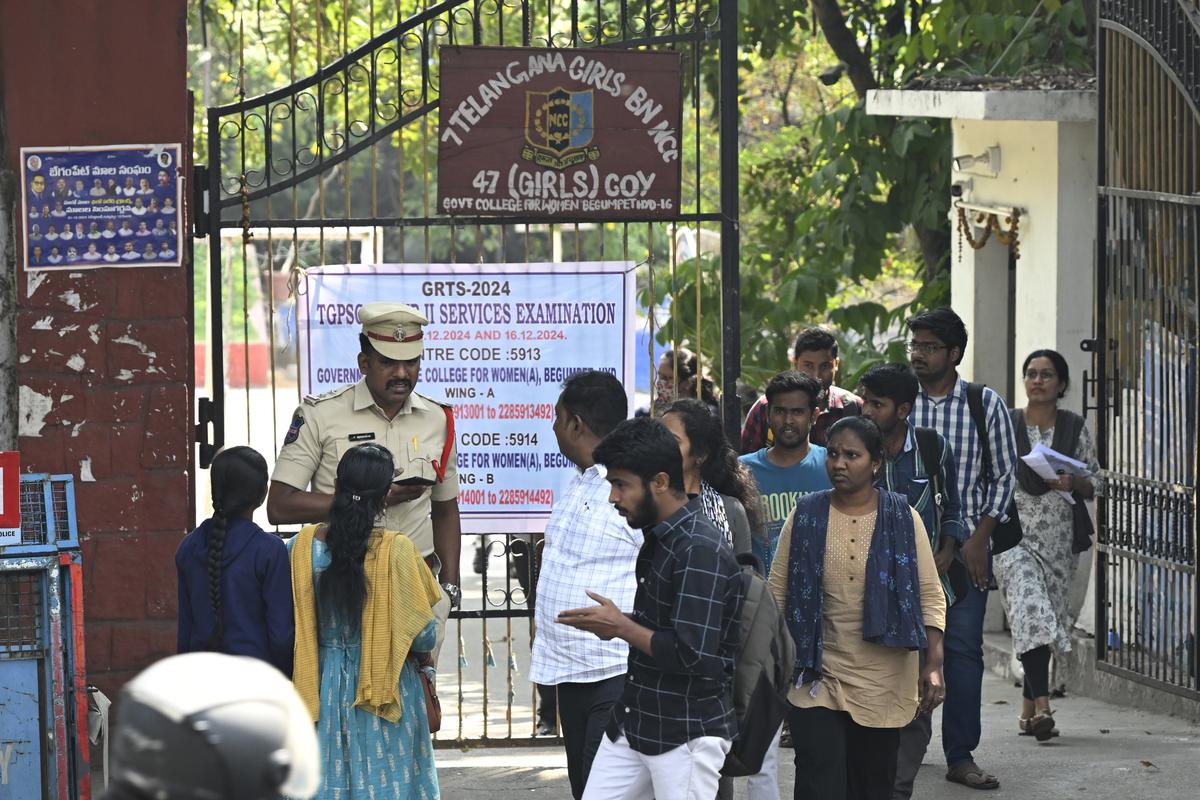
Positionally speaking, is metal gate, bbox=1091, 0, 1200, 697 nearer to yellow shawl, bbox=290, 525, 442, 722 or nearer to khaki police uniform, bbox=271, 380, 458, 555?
khaki police uniform, bbox=271, 380, 458, 555

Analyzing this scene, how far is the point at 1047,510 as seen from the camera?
7.64 metres

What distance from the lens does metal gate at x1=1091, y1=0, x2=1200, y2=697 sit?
7633mm

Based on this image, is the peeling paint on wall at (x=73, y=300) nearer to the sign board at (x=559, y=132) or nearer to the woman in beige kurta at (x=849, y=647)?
the sign board at (x=559, y=132)

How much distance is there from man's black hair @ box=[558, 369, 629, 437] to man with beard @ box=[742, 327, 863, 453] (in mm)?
1697

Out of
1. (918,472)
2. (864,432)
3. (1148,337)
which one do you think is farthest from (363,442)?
(1148,337)

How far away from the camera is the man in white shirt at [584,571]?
4.84m

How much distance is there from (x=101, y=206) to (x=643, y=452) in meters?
2.76

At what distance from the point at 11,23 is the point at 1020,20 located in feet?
19.9

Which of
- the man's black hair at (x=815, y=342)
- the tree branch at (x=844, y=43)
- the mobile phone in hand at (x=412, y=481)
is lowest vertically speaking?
the mobile phone in hand at (x=412, y=481)

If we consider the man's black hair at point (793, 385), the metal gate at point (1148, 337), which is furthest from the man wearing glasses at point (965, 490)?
the metal gate at point (1148, 337)

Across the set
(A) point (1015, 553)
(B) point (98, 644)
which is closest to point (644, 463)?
(B) point (98, 644)

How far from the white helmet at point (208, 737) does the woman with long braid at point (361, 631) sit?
102 inches

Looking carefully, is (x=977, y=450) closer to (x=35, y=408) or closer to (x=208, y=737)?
(x=35, y=408)

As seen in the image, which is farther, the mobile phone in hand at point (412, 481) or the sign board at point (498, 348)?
the sign board at point (498, 348)
